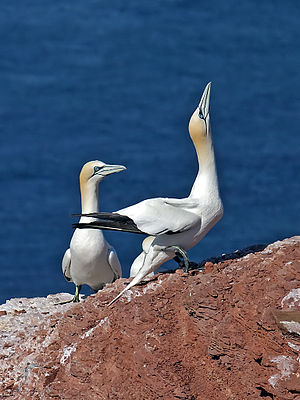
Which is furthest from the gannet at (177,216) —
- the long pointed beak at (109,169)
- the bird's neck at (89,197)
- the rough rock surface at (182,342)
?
the bird's neck at (89,197)

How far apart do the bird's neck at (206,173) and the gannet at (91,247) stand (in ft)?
2.52

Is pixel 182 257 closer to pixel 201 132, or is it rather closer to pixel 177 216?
pixel 177 216

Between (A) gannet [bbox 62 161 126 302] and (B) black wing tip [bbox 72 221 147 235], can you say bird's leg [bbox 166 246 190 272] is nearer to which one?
(B) black wing tip [bbox 72 221 147 235]

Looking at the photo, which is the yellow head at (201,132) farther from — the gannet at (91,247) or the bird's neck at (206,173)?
the gannet at (91,247)

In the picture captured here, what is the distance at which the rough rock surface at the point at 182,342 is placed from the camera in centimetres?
304

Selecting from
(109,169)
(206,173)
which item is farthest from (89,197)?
(206,173)

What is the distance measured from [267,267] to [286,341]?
0.36 metres

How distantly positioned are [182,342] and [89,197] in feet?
4.86

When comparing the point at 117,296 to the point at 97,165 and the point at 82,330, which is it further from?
the point at 97,165

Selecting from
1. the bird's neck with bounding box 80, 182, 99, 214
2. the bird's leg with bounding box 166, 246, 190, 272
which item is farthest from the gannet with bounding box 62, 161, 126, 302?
the bird's leg with bounding box 166, 246, 190, 272

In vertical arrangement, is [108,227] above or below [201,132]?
below

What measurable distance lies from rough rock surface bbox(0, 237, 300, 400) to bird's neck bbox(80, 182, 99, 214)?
0.99m

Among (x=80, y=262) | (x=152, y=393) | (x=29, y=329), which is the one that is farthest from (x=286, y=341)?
(x=80, y=262)

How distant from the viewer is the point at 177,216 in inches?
138
